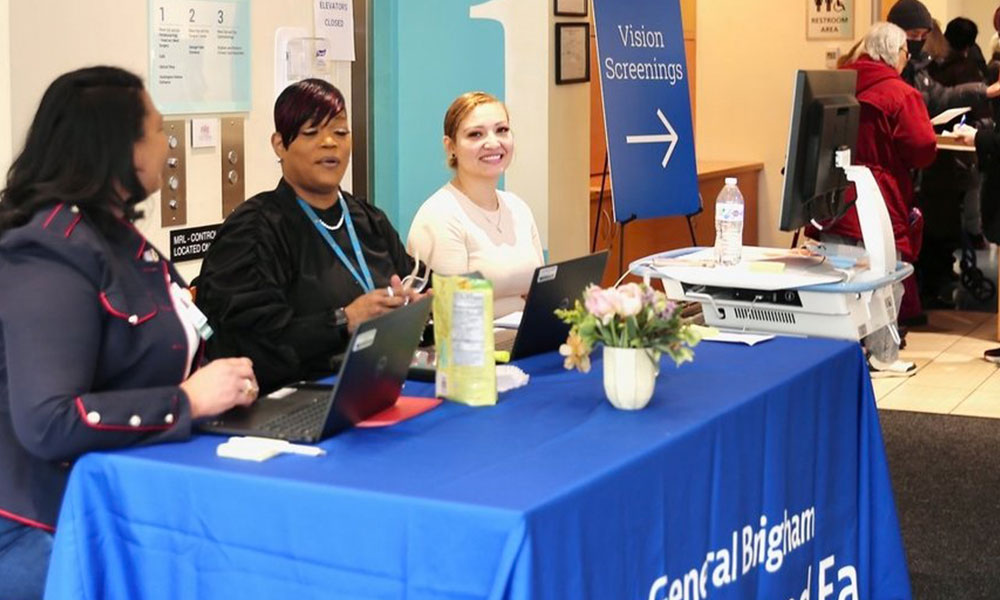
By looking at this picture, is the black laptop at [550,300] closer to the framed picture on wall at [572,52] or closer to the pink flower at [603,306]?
the pink flower at [603,306]

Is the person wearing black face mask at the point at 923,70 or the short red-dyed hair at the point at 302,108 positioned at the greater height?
the person wearing black face mask at the point at 923,70

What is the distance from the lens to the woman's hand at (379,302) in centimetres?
322

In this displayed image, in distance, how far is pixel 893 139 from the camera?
6.70 meters

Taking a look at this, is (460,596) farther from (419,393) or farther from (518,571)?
(419,393)

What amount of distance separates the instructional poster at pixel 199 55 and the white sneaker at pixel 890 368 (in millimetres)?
3628

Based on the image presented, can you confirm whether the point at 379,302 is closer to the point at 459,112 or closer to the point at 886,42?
the point at 459,112

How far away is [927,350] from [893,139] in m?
1.24

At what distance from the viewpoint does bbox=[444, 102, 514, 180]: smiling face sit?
4.00 meters

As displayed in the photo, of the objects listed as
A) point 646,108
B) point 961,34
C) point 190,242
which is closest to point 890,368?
point 646,108

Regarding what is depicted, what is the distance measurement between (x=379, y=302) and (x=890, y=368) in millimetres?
4180

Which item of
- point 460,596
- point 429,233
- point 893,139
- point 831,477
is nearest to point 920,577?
point 831,477

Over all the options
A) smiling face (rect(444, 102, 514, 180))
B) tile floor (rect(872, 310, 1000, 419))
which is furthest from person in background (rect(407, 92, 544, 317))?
tile floor (rect(872, 310, 1000, 419))

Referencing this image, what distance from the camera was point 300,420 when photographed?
2461 mm

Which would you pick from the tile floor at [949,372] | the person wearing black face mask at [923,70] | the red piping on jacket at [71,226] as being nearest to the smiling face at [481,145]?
the red piping on jacket at [71,226]
